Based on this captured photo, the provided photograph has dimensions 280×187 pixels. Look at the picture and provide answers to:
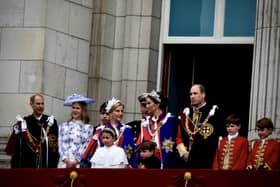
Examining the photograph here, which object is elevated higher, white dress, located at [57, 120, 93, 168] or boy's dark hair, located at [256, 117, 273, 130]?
boy's dark hair, located at [256, 117, 273, 130]

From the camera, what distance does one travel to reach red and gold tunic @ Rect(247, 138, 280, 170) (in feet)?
85.2

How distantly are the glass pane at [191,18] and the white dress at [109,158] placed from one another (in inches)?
151

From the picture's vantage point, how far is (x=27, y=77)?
2958 centimetres

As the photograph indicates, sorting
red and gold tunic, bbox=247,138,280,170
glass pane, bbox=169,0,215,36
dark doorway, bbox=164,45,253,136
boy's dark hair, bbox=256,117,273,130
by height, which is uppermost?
glass pane, bbox=169,0,215,36

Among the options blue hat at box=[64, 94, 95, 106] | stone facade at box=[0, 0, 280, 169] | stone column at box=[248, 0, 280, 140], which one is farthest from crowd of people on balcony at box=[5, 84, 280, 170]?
stone facade at box=[0, 0, 280, 169]

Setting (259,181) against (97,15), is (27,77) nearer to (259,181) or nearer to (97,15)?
(97,15)

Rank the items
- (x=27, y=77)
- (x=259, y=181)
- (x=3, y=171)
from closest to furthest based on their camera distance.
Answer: (x=259, y=181)
(x=3, y=171)
(x=27, y=77)

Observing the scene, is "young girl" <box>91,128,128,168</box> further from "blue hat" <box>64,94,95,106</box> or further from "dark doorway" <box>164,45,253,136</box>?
"dark doorway" <box>164,45,253,136</box>

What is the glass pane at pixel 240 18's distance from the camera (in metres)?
29.7

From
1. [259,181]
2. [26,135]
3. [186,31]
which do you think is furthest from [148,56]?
[259,181]

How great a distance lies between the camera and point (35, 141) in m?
28.2

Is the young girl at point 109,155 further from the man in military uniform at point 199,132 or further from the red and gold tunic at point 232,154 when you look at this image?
the red and gold tunic at point 232,154

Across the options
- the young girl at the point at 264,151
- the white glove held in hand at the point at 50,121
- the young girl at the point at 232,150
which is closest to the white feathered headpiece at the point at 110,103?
the white glove held in hand at the point at 50,121

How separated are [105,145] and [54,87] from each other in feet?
9.30
